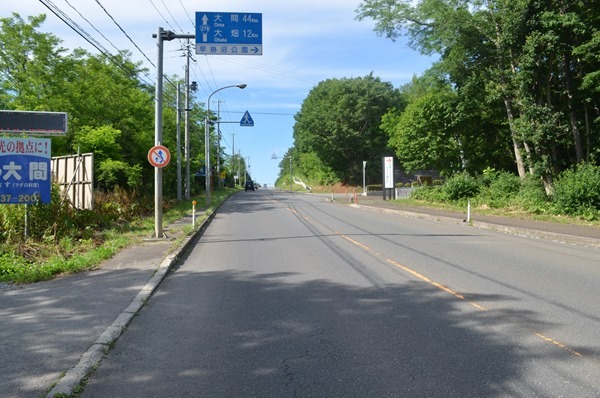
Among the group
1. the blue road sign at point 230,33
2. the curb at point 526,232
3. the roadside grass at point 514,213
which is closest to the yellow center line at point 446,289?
the curb at point 526,232

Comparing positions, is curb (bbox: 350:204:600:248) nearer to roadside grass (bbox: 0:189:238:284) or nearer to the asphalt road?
the asphalt road

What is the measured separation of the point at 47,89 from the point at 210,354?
72.6ft

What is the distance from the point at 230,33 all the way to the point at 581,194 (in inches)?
604

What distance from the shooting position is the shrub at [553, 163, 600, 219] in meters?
19.8

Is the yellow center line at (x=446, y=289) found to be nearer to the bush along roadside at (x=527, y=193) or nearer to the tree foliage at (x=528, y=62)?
the bush along roadside at (x=527, y=193)

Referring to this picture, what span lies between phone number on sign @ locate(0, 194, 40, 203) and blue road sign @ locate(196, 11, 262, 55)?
6002 millimetres

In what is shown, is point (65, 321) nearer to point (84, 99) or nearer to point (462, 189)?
point (84, 99)

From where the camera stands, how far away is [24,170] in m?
12.1

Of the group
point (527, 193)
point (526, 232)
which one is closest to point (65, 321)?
point (526, 232)

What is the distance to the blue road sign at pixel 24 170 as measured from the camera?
11.8 meters

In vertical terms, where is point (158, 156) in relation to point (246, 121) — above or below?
below

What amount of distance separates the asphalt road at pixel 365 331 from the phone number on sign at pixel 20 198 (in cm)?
493

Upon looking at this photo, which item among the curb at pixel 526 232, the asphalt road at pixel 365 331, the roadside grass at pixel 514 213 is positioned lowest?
the asphalt road at pixel 365 331

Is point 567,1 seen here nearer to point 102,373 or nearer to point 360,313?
point 360,313
